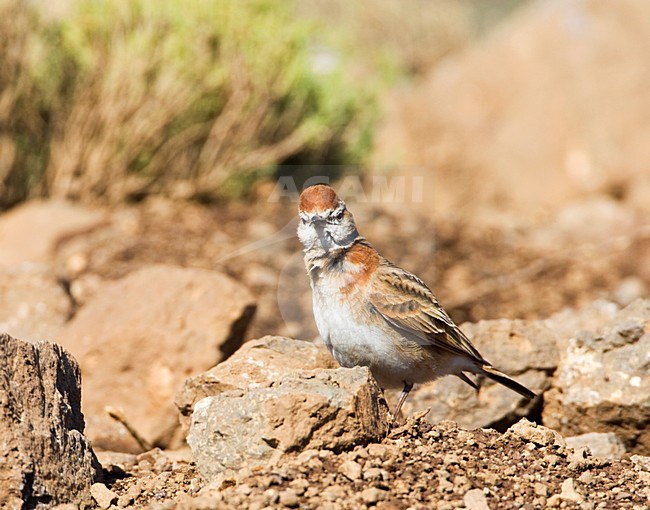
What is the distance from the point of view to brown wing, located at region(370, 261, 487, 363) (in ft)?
15.2

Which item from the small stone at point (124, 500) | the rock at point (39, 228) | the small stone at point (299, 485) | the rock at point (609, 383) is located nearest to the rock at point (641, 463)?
the rock at point (609, 383)

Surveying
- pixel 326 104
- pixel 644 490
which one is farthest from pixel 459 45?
pixel 644 490

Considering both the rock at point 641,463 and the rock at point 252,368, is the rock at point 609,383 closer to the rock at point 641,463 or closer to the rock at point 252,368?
the rock at point 641,463

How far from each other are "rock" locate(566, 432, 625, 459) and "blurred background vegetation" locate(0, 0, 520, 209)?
641 centimetres

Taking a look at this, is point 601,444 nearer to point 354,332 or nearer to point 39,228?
point 354,332

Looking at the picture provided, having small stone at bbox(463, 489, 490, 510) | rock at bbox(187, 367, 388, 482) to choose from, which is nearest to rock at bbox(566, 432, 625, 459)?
small stone at bbox(463, 489, 490, 510)

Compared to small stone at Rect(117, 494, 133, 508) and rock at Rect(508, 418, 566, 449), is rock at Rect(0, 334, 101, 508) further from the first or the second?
rock at Rect(508, 418, 566, 449)

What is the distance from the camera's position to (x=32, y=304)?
690cm

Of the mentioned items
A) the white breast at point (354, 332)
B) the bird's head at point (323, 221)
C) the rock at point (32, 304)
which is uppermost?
the rock at point (32, 304)

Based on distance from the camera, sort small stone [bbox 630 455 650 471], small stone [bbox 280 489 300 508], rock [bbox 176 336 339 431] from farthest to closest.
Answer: rock [bbox 176 336 339 431] → small stone [bbox 630 455 650 471] → small stone [bbox 280 489 300 508]

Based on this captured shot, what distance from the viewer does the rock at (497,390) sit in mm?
5289

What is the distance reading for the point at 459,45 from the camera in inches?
843

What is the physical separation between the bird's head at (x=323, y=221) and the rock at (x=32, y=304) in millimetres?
2631

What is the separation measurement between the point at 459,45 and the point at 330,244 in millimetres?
17558
